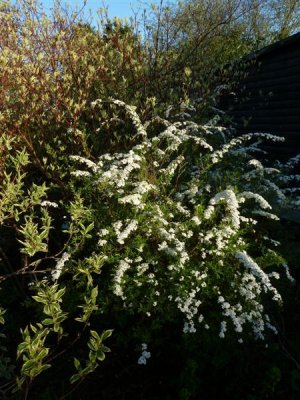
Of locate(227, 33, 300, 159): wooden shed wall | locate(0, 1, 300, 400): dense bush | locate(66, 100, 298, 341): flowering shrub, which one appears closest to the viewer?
locate(0, 1, 300, 400): dense bush

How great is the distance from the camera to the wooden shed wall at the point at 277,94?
823 cm

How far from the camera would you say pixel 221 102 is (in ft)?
34.5

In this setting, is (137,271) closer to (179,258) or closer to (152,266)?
(152,266)

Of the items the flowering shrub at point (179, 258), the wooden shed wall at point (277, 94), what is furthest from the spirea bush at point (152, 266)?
the wooden shed wall at point (277, 94)

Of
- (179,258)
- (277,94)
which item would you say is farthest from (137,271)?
(277,94)

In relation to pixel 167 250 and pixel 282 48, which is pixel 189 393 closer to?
pixel 167 250

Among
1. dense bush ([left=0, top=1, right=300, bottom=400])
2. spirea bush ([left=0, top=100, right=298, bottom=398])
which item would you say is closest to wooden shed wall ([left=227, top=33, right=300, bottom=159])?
dense bush ([left=0, top=1, right=300, bottom=400])

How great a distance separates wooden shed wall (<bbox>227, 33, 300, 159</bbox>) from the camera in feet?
27.0

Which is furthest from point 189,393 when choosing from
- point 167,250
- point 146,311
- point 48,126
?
point 48,126

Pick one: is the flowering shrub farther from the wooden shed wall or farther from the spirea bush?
the wooden shed wall

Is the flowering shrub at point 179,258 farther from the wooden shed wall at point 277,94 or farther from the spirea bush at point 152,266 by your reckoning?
the wooden shed wall at point 277,94

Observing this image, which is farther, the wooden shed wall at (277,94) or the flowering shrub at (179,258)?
the wooden shed wall at (277,94)

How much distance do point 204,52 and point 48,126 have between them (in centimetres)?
512

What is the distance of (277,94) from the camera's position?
8.78 m
